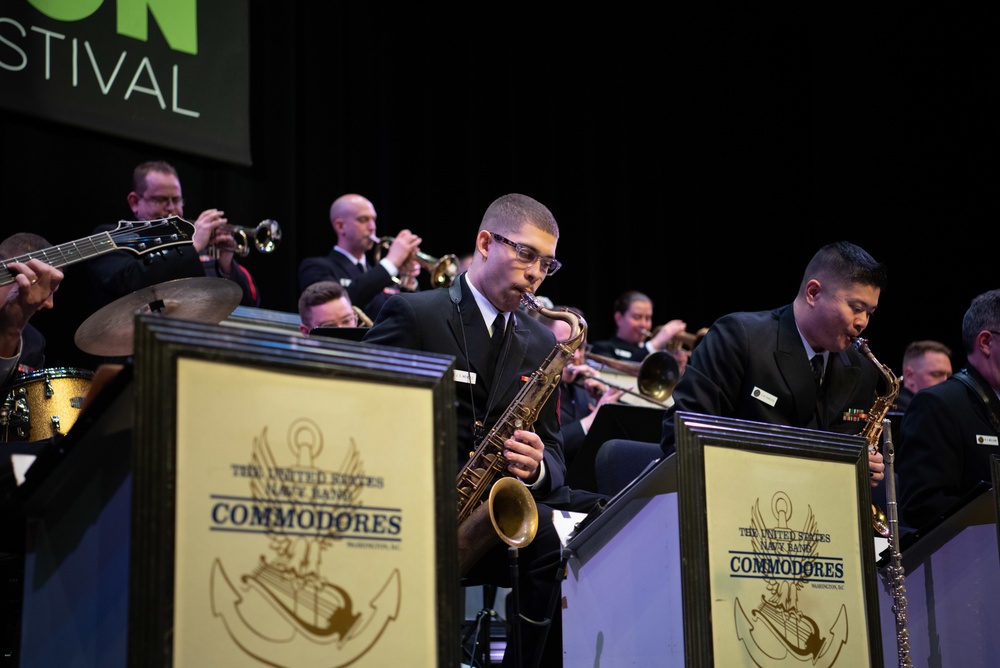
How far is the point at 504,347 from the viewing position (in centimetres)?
401

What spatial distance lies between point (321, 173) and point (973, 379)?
4.94 metres

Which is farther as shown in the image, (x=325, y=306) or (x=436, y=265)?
(x=436, y=265)

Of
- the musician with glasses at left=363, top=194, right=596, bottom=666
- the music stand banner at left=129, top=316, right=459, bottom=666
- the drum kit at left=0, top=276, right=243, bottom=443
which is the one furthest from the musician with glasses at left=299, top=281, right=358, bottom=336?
the music stand banner at left=129, top=316, right=459, bottom=666

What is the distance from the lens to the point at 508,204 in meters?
4.09

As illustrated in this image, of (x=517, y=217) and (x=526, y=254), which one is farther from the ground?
(x=517, y=217)

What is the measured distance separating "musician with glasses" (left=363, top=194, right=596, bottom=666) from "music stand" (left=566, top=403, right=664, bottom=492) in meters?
1.19

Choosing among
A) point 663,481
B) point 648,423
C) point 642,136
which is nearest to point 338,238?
point 648,423

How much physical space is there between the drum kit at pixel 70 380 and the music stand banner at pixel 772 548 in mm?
2351

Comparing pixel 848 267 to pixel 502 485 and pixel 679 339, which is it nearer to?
pixel 502 485

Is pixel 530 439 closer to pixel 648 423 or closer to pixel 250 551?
pixel 250 551

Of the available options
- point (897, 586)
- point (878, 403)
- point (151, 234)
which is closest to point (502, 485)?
point (897, 586)

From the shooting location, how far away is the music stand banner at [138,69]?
641 cm

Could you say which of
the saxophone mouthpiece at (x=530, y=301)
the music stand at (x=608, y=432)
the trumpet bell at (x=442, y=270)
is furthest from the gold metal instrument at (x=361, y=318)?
the saxophone mouthpiece at (x=530, y=301)

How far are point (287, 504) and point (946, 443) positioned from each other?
12.1ft
